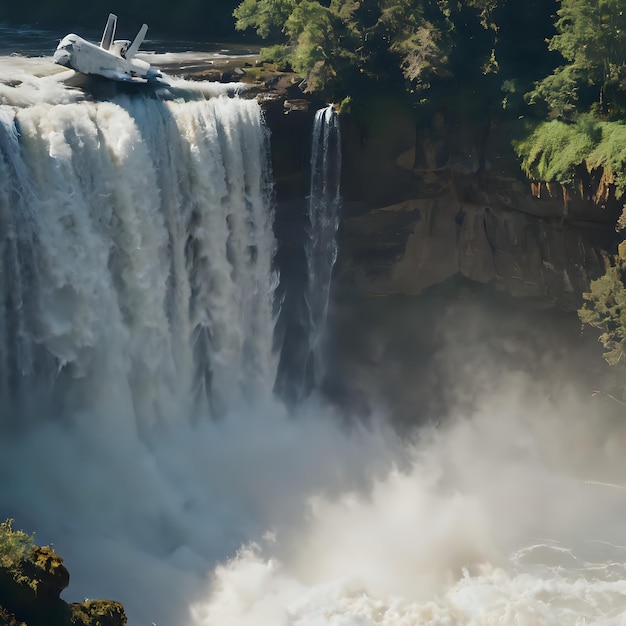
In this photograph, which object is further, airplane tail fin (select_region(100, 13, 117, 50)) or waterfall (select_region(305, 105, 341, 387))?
waterfall (select_region(305, 105, 341, 387))

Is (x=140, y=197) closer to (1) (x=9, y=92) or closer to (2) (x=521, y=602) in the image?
(1) (x=9, y=92)

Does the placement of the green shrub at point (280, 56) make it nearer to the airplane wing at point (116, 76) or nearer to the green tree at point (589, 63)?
the airplane wing at point (116, 76)

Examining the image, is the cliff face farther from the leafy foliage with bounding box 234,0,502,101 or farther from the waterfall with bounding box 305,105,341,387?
the leafy foliage with bounding box 234,0,502,101

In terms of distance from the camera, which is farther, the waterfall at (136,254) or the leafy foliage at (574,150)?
the leafy foliage at (574,150)

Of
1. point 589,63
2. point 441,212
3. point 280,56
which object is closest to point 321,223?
point 441,212

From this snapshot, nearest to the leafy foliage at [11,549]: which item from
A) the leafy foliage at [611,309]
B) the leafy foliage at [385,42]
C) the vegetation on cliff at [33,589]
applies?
the vegetation on cliff at [33,589]

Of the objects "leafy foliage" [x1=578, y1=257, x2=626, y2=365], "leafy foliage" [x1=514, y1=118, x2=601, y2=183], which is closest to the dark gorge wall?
"leafy foliage" [x1=514, y1=118, x2=601, y2=183]
